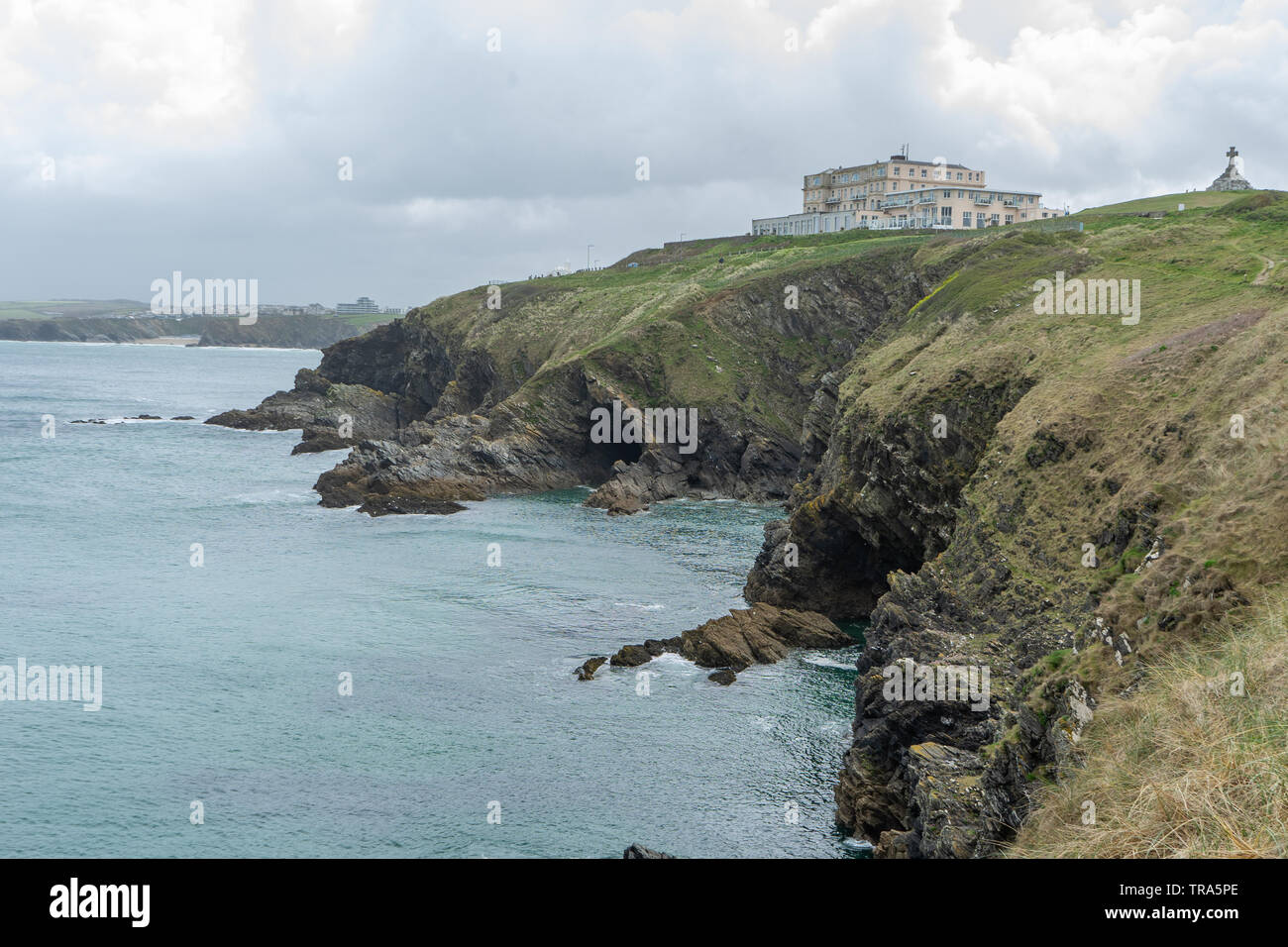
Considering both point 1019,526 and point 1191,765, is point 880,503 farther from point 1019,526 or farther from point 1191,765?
point 1191,765

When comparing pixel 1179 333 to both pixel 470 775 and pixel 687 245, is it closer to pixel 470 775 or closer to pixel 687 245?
pixel 470 775

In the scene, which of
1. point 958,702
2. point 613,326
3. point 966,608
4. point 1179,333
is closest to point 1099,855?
point 958,702

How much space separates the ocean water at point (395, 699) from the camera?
3098 centimetres

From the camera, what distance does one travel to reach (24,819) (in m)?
31.5

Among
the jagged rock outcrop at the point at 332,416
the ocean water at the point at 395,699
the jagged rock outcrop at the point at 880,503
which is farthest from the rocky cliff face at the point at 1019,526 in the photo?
the jagged rock outcrop at the point at 332,416

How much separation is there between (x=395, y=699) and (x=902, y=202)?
422 feet

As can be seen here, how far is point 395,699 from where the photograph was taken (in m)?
41.5

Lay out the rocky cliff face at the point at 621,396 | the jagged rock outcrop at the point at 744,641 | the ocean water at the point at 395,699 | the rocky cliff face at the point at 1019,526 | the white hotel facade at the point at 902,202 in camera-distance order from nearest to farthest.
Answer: the rocky cliff face at the point at 1019,526 < the ocean water at the point at 395,699 < the jagged rock outcrop at the point at 744,641 < the rocky cliff face at the point at 621,396 < the white hotel facade at the point at 902,202

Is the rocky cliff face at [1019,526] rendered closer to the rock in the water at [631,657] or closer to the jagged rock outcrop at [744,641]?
the jagged rock outcrop at [744,641]

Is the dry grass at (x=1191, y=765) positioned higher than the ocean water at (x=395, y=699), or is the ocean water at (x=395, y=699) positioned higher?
the dry grass at (x=1191, y=765)

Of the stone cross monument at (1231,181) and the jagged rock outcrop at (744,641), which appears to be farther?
the stone cross monument at (1231,181)

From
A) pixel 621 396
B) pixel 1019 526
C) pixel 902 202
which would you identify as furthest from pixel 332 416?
Answer: pixel 1019 526

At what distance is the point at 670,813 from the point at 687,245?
146791 mm

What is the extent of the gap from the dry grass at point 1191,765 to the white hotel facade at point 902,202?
12828 centimetres
